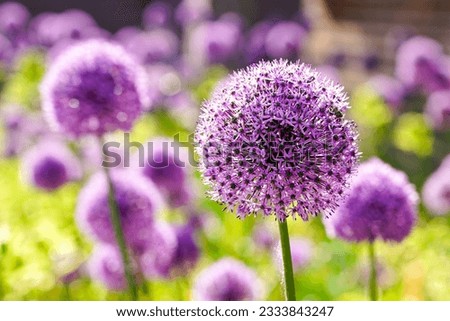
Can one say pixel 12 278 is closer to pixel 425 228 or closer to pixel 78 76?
pixel 78 76

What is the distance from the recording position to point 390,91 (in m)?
1.36

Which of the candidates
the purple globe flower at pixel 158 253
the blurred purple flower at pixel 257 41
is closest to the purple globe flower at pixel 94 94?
the purple globe flower at pixel 158 253

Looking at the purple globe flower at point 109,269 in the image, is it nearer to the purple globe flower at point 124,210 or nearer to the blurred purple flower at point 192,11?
the purple globe flower at point 124,210

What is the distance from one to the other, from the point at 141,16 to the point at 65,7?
0.15 meters

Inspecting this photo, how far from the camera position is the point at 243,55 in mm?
1464

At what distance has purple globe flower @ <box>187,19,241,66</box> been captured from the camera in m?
1.48

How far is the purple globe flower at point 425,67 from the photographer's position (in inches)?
49.7

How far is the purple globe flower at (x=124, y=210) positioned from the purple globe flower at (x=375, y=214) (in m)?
0.24

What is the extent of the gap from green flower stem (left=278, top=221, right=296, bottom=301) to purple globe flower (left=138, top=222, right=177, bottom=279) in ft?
1.09

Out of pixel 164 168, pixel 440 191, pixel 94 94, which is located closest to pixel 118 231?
pixel 94 94

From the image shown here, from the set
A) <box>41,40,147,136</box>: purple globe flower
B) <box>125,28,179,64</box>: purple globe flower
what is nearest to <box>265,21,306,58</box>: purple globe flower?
<box>125,28,179,64</box>: purple globe flower

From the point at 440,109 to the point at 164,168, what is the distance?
20.0 inches

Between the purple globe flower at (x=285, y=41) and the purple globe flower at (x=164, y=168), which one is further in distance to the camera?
the purple globe flower at (x=285, y=41)
